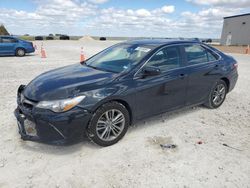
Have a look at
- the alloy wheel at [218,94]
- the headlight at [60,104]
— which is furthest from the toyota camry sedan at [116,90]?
the alloy wheel at [218,94]

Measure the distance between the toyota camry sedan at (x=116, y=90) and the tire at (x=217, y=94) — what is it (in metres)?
0.05

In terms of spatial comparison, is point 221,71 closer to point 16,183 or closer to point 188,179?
point 188,179

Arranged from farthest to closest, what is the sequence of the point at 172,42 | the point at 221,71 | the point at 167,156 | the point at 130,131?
the point at 221,71 < the point at 172,42 < the point at 130,131 < the point at 167,156

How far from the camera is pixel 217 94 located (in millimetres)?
5184

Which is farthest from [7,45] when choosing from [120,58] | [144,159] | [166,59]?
[144,159]

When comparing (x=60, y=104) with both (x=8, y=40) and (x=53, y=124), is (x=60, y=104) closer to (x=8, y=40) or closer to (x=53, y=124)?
(x=53, y=124)

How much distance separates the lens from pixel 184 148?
358 cm

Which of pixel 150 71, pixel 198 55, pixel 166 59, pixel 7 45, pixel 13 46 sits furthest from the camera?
pixel 13 46

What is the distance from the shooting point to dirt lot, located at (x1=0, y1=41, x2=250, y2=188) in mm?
2848

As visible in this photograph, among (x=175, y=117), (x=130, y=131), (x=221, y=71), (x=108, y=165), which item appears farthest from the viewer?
(x=221, y=71)

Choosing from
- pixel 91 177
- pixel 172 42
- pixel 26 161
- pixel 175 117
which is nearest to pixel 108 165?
pixel 91 177

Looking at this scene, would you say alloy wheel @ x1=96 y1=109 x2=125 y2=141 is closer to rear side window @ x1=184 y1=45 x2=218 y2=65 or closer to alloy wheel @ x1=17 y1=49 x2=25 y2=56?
rear side window @ x1=184 y1=45 x2=218 y2=65

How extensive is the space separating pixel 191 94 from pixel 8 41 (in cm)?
1448

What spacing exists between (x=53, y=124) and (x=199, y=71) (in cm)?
294
